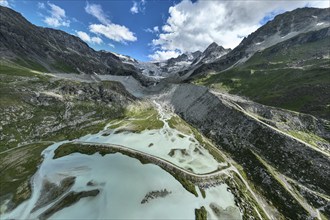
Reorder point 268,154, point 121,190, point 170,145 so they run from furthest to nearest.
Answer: point 170,145 < point 268,154 < point 121,190


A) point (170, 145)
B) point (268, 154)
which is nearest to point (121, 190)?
point (170, 145)

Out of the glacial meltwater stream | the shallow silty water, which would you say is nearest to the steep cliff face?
the shallow silty water

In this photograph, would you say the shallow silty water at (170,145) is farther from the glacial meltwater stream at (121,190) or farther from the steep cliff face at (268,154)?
the steep cliff face at (268,154)

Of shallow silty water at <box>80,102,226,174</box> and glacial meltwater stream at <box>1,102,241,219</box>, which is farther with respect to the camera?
shallow silty water at <box>80,102,226,174</box>

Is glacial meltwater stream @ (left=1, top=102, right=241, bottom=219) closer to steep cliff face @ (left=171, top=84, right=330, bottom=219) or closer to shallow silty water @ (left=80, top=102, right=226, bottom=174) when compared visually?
shallow silty water @ (left=80, top=102, right=226, bottom=174)

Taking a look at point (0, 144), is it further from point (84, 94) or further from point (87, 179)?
point (84, 94)

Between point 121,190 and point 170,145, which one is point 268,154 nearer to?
point 170,145

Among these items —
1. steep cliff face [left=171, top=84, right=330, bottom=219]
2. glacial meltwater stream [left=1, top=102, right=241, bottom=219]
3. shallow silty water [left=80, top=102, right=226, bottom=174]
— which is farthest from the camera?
shallow silty water [left=80, top=102, right=226, bottom=174]

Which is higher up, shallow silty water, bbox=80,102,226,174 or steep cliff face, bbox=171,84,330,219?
steep cliff face, bbox=171,84,330,219
